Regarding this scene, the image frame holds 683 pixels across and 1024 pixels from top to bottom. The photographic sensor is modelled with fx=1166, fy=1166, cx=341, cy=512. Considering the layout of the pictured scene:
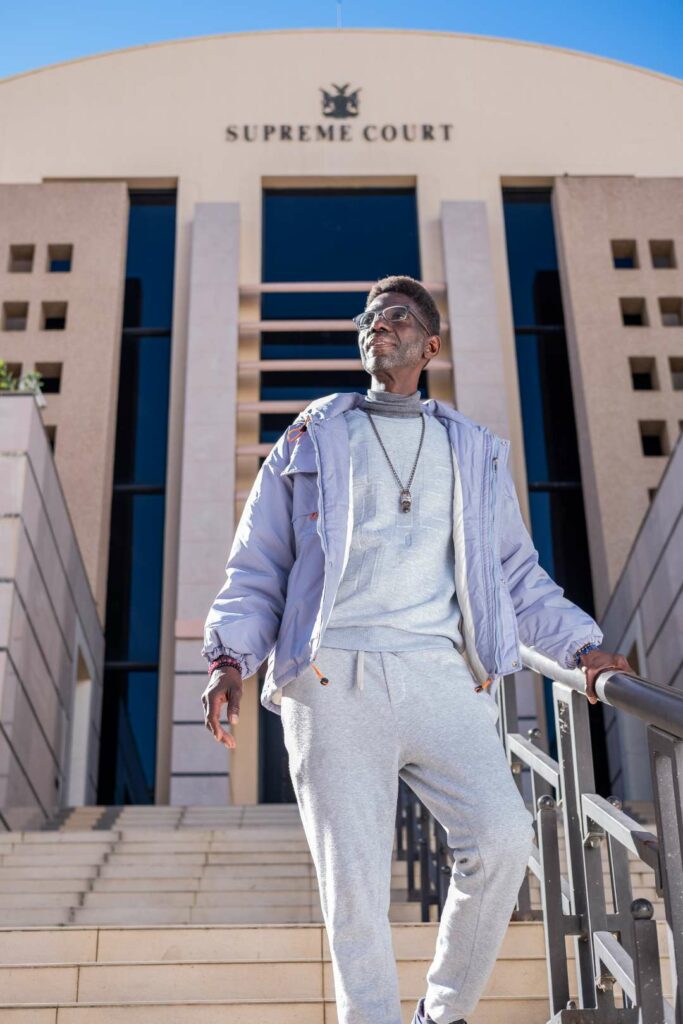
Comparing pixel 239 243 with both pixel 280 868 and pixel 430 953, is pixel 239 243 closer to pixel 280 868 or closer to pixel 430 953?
pixel 280 868

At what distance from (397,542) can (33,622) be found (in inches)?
363

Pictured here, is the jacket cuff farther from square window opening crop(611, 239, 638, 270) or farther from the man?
square window opening crop(611, 239, 638, 270)

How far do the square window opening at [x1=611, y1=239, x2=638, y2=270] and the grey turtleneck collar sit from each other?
17.2 m

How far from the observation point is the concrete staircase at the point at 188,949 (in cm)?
334

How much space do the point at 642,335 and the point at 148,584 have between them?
8598 mm

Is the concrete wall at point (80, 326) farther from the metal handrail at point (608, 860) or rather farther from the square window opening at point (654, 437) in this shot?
the metal handrail at point (608, 860)

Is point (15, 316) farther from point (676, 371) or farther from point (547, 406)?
point (676, 371)

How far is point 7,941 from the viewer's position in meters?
4.30

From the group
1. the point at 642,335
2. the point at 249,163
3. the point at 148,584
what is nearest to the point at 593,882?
the point at 148,584

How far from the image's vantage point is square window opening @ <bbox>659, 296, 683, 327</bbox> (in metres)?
18.6

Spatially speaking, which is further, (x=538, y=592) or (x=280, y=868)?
(x=280, y=868)

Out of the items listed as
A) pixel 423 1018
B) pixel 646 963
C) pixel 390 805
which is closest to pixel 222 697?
pixel 390 805

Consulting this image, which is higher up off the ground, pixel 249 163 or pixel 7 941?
pixel 249 163

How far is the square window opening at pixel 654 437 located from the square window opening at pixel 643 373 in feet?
1.92
